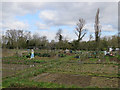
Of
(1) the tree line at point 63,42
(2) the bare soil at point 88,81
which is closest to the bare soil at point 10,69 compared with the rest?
(2) the bare soil at point 88,81

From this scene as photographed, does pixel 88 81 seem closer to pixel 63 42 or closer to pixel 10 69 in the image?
pixel 10 69

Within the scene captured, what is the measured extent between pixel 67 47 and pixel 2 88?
36.4 metres

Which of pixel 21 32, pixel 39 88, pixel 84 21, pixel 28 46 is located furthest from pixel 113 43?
pixel 21 32

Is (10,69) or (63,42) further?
(63,42)

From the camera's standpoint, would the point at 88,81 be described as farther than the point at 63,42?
No

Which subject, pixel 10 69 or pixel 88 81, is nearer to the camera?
pixel 88 81

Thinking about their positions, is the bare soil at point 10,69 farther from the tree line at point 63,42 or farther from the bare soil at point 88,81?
the tree line at point 63,42

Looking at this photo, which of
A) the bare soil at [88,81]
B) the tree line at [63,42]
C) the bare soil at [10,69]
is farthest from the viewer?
the tree line at [63,42]

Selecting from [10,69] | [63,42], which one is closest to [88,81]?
[10,69]

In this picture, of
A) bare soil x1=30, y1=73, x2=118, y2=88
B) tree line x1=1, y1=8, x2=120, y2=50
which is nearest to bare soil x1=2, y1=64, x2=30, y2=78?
bare soil x1=30, y1=73, x2=118, y2=88

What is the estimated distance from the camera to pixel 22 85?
639 cm

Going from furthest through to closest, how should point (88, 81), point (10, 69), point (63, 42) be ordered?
point (63, 42) → point (10, 69) → point (88, 81)

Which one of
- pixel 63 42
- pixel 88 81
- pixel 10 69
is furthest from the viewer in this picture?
pixel 63 42

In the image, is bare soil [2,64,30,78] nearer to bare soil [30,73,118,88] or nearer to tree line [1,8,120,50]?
bare soil [30,73,118,88]
